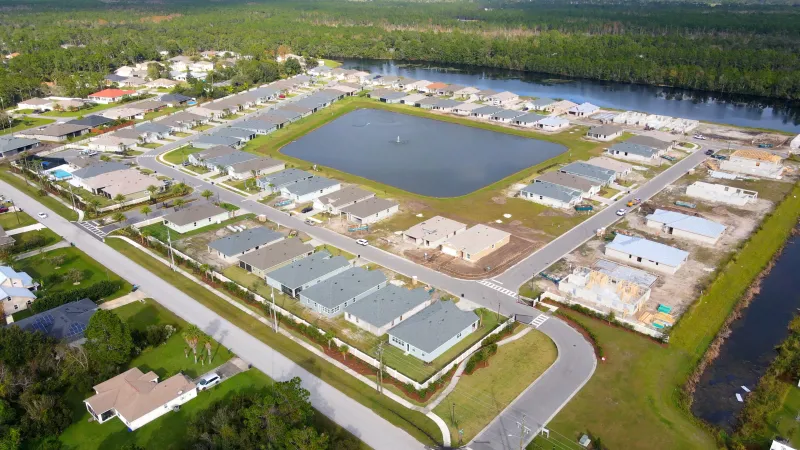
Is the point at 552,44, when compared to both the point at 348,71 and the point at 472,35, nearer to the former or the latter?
the point at 472,35

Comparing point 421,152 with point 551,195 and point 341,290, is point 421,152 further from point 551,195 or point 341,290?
point 341,290

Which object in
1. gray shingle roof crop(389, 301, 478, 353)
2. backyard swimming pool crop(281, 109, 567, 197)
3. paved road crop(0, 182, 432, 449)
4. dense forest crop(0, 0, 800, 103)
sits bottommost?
paved road crop(0, 182, 432, 449)

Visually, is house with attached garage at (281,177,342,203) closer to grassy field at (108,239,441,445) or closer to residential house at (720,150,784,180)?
grassy field at (108,239,441,445)

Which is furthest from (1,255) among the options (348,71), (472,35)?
(472,35)

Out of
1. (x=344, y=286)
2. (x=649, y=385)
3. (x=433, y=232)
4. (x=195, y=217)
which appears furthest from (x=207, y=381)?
(x=649, y=385)

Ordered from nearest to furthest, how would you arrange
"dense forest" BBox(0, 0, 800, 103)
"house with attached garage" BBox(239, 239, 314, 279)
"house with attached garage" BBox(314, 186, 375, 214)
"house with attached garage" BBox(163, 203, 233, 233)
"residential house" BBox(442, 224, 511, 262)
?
1. "house with attached garage" BBox(239, 239, 314, 279)
2. "residential house" BBox(442, 224, 511, 262)
3. "house with attached garage" BBox(163, 203, 233, 233)
4. "house with attached garage" BBox(314, 186, 375, 214)
5. "dense forest" BBox(0, 0, 800, 103)

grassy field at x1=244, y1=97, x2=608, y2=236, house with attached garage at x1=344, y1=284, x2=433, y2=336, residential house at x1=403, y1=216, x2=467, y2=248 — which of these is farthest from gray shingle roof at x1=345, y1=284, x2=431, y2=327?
grassy field at x1=244, y1=97, x2=608, y2=236
